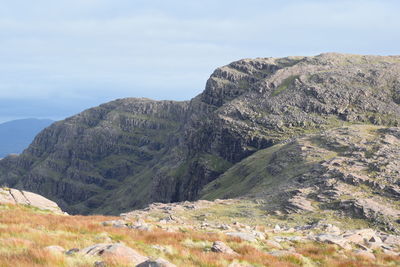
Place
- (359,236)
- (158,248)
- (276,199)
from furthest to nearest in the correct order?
(276,199)
(359,236)
(158,248)

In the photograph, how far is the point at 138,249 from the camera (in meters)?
18.5

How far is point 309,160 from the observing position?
306ft

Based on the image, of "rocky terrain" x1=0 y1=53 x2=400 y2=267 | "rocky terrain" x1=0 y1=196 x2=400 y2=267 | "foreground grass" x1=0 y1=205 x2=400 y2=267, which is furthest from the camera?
"rocky terrain" x1=0 y1=53 x2=400 y2=267

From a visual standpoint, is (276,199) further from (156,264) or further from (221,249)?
(156,264)

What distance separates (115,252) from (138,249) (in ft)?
12.1

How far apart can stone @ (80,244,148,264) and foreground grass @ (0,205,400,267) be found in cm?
78

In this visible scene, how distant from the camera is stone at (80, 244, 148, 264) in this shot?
46.6ft

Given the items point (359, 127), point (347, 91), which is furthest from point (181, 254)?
point (347, 91)

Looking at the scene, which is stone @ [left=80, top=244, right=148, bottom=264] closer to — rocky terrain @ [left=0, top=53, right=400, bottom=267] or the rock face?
rocky terrain @ [left=0, top=53, right=400, bottom=267]

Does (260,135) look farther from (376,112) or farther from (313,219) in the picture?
(313,219)

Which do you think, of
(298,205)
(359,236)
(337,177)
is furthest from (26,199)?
(337,177)

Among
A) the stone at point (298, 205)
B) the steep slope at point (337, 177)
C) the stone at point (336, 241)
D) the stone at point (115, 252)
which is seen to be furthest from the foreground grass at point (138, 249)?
the steep slope at point (337, 177)

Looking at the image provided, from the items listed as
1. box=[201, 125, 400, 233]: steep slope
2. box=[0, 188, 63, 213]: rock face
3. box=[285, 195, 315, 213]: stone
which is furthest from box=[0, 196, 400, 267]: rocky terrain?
box=[285, 195, 315, 213]: stone

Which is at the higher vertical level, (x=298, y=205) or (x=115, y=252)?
(x=115, y=252)
